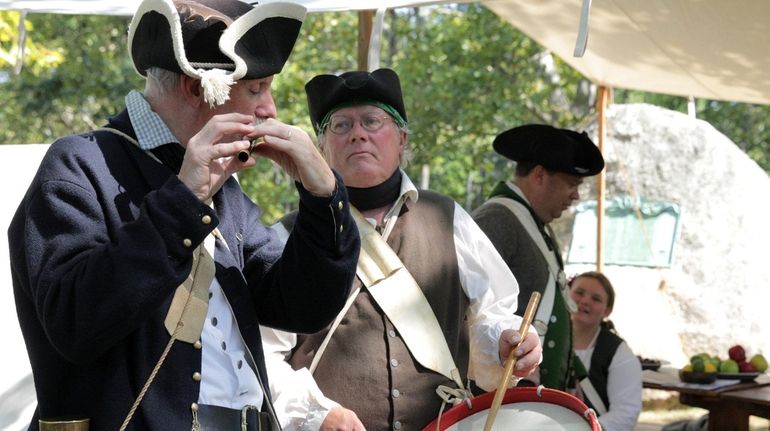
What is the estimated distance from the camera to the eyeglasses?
376 cm

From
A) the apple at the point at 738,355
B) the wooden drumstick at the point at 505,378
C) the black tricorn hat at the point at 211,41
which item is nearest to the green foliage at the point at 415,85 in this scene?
the apple at the point at 738,355

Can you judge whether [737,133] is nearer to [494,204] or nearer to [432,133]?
[432,133]

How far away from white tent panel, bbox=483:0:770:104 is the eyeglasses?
1.91 m

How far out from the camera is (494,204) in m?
5.22

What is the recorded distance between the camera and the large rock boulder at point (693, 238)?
1152 centimetres

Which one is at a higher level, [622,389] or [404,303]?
[404,303]

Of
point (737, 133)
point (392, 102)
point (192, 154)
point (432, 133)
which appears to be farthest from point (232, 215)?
point (737, 133)

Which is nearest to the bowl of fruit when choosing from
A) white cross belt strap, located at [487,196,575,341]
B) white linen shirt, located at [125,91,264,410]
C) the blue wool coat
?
white cross belt strap, located at [487,196,575,341]

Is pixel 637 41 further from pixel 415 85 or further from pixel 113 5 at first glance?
pixel 415 85

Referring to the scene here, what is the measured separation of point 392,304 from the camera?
3523 mm

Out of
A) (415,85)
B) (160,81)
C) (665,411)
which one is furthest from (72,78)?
(160,81)

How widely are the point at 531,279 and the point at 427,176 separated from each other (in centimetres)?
1335

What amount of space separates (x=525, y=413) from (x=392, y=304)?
27.1 inches

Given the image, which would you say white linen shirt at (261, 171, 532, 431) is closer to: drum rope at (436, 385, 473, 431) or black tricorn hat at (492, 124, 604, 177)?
drum rope at (436, 385, 473, 431)
